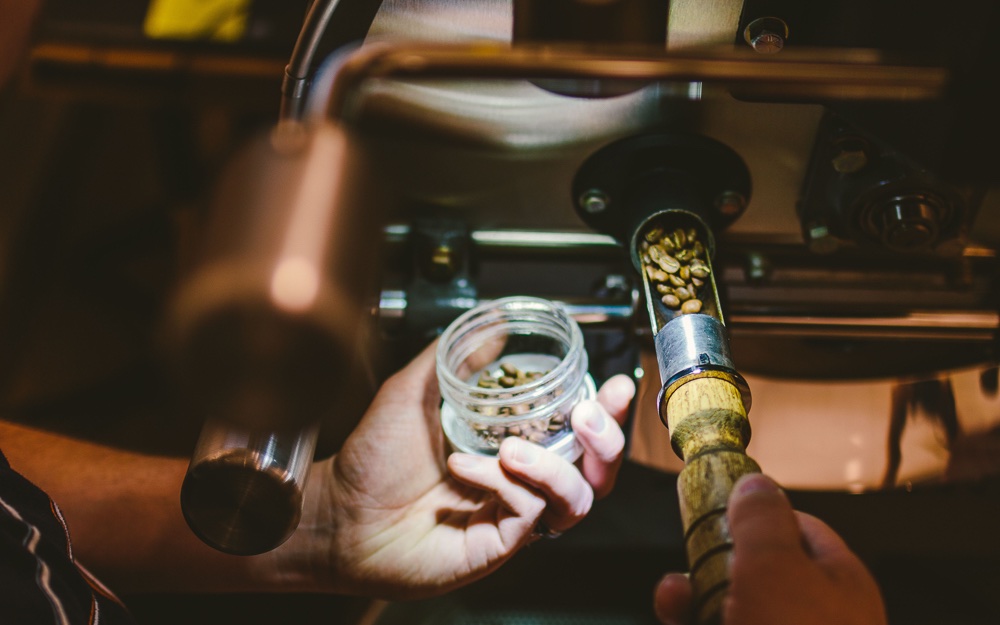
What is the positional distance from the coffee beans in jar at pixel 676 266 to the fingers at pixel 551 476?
0.20 m

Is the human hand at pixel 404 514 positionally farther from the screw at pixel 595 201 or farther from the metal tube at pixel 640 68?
the metal tube at pixel 640 68

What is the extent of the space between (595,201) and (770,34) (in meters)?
0.21

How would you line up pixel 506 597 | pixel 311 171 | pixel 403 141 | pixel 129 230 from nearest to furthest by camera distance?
pixel 311 171 < pixel 403 141 < pixel 506 597 < pixel 129 230

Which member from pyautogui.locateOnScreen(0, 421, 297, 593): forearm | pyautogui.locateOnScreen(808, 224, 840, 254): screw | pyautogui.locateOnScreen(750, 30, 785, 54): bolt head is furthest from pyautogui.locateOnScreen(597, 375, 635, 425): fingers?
pyautogui.locateOnScreen(0, 421, 297, 593): forearm

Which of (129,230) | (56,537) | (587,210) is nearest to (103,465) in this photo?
(56,537)

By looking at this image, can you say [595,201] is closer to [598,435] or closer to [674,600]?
[598,435]

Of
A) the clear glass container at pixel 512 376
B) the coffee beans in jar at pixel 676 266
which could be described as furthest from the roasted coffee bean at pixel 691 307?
the clear glass container at pixel 512 376

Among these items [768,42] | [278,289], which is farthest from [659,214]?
[278,289]

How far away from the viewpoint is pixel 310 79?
53 cm

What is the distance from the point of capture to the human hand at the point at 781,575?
0.42m

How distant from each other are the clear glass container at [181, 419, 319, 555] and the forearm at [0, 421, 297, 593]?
0.32 metres

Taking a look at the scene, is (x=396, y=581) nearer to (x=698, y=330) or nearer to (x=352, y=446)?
(x=352, y=446)

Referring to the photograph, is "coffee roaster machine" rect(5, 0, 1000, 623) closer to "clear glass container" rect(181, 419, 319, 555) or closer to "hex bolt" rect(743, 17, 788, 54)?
"hex bolt" rect(743, 17, 788, 54)

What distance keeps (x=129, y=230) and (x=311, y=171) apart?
77.3 inches
